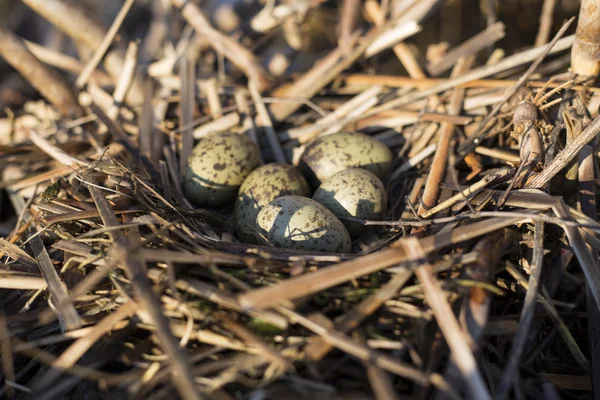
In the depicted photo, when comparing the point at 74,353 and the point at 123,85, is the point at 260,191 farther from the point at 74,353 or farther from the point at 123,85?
the point at 123,85

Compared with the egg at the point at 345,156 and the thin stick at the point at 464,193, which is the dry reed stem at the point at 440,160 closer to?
the thin stick at the point at 464,193

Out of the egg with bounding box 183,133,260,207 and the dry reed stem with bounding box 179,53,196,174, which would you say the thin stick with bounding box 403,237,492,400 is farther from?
the dry reed stem with bounding box 179,53,196,174

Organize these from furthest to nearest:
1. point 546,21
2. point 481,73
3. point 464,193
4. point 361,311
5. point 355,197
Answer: point 546,21 < point 481,73 < point 355,197 < point 464,193 < point 361,311

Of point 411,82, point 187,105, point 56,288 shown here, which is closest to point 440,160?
point 411,82

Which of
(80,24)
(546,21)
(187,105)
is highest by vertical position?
(80,24)

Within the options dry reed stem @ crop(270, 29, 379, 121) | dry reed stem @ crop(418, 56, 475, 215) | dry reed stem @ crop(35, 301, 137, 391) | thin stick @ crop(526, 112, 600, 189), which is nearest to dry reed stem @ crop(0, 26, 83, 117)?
dry reed stem @ crop(270, 29, 379, 121)

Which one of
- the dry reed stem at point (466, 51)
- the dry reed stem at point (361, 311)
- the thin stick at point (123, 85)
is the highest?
the thin stick at point (123, 85)

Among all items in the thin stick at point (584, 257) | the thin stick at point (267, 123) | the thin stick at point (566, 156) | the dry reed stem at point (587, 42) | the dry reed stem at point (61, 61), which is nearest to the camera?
the thin stick at point (584, 257)

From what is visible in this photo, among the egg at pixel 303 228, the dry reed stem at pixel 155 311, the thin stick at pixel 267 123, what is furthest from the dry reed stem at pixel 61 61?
the egg at pixel 303 228
